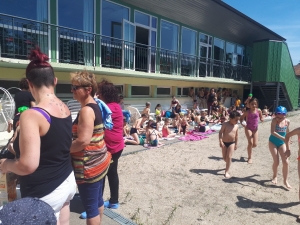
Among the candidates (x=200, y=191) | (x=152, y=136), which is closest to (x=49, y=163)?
(x=200, y=191)

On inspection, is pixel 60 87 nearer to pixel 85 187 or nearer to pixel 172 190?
pixel 172 190

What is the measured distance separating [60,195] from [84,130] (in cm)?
58

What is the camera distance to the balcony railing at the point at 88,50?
7.28 m

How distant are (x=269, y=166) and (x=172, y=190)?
291cm

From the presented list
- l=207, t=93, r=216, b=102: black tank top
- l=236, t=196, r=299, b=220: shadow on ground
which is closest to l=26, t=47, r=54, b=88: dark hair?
l=236, t=196, r=299, b=220: shadow on ground

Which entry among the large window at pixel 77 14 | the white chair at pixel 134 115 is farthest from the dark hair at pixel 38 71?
the white chair at pixel 134 115

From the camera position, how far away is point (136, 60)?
451 inches

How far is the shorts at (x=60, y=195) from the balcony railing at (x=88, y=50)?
5865 mm

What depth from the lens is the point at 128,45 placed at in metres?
10.6

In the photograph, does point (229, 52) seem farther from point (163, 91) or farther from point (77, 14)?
point (77, 14)

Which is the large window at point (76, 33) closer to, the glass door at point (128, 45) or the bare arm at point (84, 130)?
the glass door at point (128, 45)

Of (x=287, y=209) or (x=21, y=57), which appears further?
(x=21, y=57)

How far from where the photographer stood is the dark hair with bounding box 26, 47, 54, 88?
1562mm

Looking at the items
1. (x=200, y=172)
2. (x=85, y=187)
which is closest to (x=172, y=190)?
(x=200, y=172)
